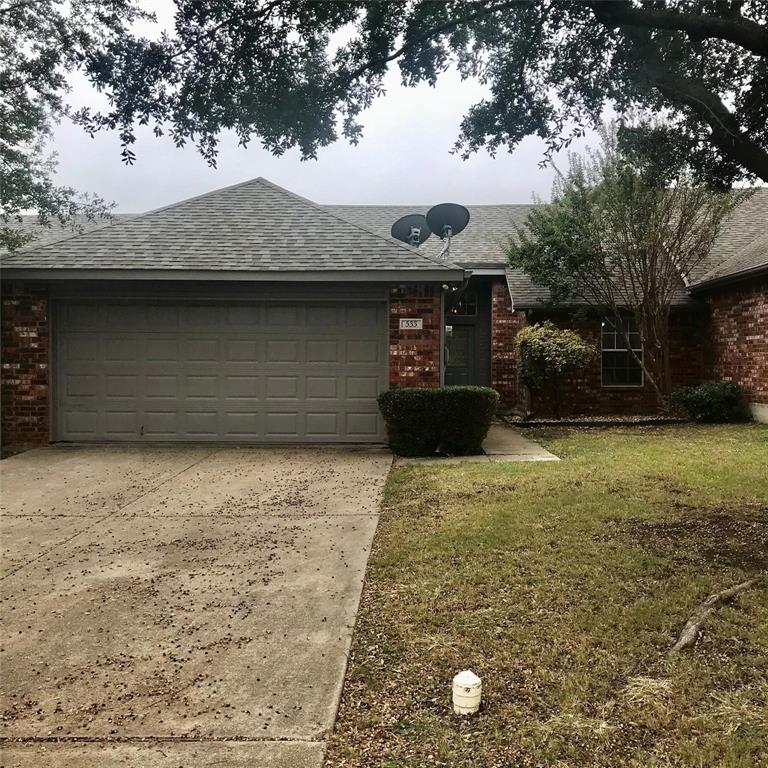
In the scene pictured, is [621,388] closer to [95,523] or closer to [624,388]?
[624,388]

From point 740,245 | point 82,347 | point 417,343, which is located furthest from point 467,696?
point 740,245

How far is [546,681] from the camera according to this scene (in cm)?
293

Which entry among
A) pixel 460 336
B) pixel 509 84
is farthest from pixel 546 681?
pixel 460 336

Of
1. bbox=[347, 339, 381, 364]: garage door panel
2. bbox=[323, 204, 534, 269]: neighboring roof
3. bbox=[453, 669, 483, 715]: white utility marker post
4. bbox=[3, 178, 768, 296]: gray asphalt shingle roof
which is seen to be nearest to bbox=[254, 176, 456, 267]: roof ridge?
bbox=[3, 178, 768, 296]: gray asphalt shingle roof

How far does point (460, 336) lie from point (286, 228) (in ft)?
22.0

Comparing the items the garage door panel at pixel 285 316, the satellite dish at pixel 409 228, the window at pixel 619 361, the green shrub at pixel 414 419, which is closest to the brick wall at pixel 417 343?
the green shrub at pixel 414 419

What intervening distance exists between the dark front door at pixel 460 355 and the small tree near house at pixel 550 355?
7.30 ft

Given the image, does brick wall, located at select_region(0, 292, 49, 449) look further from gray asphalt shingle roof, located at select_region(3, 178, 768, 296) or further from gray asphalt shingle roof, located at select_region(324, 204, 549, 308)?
gray asphalt shingle roof, located at select_region(324, 204, 549, 308)

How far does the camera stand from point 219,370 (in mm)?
10297

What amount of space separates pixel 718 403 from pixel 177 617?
12228 mm

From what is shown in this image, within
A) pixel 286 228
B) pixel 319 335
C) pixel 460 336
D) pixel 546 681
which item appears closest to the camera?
pixel 546 681

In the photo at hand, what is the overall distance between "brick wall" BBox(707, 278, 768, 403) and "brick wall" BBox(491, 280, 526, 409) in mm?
4340

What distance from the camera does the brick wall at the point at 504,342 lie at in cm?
1580

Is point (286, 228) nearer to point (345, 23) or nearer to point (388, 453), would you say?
point (388, 453)
